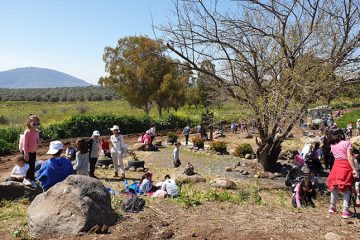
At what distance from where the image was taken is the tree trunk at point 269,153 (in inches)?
576

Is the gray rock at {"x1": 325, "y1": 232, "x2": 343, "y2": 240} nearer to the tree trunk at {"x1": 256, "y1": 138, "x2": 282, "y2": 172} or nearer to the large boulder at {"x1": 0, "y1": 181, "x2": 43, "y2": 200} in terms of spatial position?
the large boulder at {"x1": 0, "y1": 181, "x2": 43, "y2": 200}

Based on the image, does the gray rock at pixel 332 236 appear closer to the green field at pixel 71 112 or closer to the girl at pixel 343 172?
the girl at pixel 343 172

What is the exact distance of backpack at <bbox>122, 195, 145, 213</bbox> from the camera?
7611 millimetres

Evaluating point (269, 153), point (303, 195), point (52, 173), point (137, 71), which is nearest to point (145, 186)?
point (52, 173)

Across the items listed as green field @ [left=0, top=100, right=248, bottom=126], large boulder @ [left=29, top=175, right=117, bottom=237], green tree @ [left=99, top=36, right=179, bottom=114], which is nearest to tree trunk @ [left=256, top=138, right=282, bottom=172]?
green field @ [left=0, top=100, right=248, bottom=126]

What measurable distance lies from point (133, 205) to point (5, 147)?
50.8 ft

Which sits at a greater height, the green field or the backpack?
the green field

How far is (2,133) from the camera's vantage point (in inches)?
888

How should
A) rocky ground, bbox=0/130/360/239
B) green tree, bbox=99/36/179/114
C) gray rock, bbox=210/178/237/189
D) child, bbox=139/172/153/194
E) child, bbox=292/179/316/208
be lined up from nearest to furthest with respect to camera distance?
rocky ground, bbox=0/130/360/239 < child, bbox=292/179/316/208 < child, bbox=139/172/153/194 < gray rock, bbox=210/178/237/189 < green tree, bbox=99/36/179/114

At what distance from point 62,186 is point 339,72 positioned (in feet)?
31.4

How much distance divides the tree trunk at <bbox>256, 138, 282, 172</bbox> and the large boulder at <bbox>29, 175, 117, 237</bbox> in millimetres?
8703

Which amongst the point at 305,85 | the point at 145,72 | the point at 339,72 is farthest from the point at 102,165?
the point at 145,72

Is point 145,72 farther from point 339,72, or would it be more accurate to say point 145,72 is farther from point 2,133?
point 339,72

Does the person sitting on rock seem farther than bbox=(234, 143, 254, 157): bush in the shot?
No
